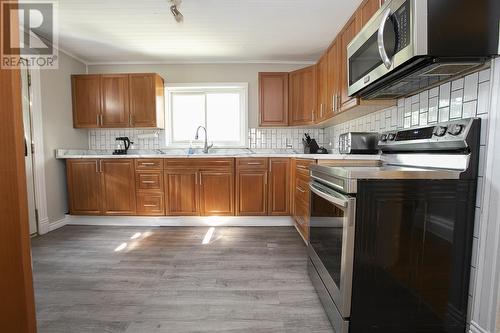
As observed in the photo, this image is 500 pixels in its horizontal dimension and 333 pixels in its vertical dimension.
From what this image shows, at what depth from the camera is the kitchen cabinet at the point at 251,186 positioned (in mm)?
3143

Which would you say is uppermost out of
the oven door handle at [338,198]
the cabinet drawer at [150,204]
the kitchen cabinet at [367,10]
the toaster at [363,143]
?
the kitchen cabinet at [367,10]

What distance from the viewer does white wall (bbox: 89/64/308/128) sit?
12.1 feet

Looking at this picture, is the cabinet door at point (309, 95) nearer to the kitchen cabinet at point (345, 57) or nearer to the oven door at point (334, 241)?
the kitchen cabinet at point (345, 57)

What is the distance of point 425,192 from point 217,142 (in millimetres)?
3002

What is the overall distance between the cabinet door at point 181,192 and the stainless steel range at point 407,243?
2292 millimetres

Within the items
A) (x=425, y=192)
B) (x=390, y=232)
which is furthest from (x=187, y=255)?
(x=425, y=192)

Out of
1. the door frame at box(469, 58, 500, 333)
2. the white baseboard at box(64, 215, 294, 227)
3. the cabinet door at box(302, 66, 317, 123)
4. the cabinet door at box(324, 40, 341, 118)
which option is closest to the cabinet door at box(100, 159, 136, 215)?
the white baseboard at box(64, 215, 294, 227)

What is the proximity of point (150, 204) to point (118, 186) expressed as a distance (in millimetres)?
491

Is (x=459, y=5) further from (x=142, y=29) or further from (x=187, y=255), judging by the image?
(x=142, y=29)

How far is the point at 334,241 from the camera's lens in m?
1.27

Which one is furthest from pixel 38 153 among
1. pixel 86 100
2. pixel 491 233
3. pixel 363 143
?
pixel 491 233

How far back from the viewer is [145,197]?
→ 10.5 feet

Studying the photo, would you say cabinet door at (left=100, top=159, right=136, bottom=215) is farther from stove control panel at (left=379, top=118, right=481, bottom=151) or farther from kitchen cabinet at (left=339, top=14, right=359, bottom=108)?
stove control panel at (left=379, top=118, right=481, bottom=151)

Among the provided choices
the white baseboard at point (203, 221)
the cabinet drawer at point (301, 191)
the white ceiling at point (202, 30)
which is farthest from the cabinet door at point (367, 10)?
the white baseboard at point (203, 221)
